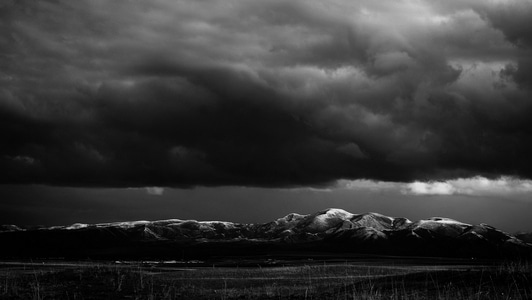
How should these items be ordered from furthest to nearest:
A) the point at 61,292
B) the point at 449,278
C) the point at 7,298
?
the point at 449,278 → the point at 61,292 → the point at 7,298

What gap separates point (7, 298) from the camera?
69.3 ft

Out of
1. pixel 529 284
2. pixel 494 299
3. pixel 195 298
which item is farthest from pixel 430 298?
pixel 195 298

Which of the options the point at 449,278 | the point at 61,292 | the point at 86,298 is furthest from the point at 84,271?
the point at 449,278

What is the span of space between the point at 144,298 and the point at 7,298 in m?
4.82

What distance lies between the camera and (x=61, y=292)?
79.7 ft

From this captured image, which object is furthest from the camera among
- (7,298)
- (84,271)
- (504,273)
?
(84,271)

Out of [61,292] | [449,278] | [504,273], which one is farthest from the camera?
[449,278]

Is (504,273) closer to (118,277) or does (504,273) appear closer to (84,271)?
(118,277)

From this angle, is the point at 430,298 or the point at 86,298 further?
the point at 430,298

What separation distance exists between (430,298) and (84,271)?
22.9m

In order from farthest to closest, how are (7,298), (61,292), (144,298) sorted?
(61,292), (144,298), (7,298)

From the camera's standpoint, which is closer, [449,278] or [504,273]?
[504,273]

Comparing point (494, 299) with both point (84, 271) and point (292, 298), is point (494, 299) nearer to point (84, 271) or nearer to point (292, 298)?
point (292, 298)

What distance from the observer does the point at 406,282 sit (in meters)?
34.9
